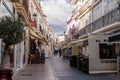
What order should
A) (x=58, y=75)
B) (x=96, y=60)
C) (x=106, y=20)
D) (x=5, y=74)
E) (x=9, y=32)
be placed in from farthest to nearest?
(x=106, y=20) → (x=96, y=60) → (x=58, y=75) → (x=9, y=32) → (x=5, y=74)

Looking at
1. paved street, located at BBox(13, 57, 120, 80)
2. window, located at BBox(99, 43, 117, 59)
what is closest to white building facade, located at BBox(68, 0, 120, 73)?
window, located at BBox(99, 43, 117, 59)

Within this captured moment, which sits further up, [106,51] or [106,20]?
[106,20]

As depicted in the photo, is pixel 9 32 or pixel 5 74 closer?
pixel 5 74

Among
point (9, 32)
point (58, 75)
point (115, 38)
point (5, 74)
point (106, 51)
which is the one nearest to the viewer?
point (5, 74)

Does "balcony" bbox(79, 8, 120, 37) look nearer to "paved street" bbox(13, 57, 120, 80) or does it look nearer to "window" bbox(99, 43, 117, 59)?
"window" bbox(99, 43, 117, 59)

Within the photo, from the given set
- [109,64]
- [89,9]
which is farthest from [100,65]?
[89,9]

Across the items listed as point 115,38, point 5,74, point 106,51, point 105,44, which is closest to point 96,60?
point 106,51

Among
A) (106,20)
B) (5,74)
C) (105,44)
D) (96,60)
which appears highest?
(106,20)

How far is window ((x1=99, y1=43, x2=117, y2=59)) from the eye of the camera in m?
22.5

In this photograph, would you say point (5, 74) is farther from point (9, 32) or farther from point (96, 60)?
point (96, 60)

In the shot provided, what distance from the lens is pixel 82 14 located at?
155 ft

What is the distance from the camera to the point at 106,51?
Result: 74.3 feet

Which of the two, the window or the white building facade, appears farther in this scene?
the window

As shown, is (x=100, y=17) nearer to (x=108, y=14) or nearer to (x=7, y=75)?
(x=108, y=14)
